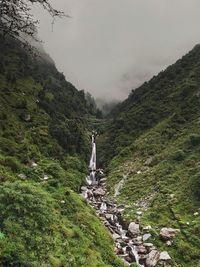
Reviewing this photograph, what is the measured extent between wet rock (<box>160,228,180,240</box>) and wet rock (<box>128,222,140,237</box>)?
9.25 feet

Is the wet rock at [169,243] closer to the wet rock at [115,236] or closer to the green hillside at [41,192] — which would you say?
the wet rock at [115,236]

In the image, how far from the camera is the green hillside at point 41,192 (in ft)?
91.5

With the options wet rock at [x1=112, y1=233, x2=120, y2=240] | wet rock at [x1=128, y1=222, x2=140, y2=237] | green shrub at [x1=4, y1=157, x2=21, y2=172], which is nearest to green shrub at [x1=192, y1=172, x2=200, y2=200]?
wet rock at [x1=128, y1=222, x2=140, y2=237]

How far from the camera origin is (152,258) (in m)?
41.7

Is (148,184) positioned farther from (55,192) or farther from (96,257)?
(96,257)

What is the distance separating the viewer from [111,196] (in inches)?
2675

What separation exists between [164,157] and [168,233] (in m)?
33.1

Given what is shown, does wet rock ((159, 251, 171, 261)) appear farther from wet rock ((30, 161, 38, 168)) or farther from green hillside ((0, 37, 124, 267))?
wet rock ((30, 161, 38, 168))

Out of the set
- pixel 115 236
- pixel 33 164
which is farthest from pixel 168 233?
pixel 33 164

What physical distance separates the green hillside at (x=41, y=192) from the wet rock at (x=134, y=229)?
15.2 ft

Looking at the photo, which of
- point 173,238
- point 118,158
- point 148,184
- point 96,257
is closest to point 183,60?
point 118,158

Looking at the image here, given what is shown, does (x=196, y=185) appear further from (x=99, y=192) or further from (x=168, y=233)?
(x=99, y=192)

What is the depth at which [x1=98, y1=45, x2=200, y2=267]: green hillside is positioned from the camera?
52031 millimetres

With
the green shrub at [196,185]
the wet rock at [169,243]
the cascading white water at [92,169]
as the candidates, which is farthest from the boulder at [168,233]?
the cascading white water at [92,169]
